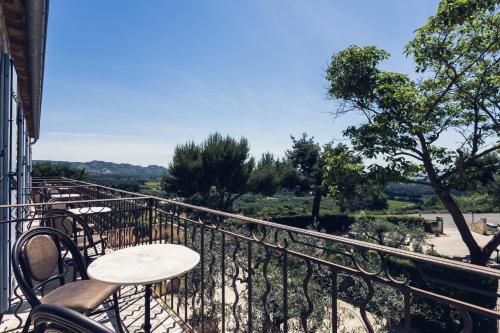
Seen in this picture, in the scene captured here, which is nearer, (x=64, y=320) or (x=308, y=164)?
(x=64, y=320)

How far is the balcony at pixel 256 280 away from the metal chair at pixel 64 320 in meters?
0.97

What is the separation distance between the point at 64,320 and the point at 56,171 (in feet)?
82.4

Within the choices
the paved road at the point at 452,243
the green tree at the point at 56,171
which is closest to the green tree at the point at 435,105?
the paved road at the point at 452,243

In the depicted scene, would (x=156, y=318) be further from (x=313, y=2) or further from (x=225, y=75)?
(x=225, y=75)

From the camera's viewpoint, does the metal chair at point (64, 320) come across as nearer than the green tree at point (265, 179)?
Yes

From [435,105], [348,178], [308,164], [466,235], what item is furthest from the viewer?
[308,164]

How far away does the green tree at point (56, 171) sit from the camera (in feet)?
67.8

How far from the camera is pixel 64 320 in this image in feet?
2.64

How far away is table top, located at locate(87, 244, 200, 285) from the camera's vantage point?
1.62m

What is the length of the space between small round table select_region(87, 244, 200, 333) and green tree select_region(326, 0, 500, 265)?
896cm

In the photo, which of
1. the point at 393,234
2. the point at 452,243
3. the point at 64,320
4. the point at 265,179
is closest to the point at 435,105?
the point at 393,234

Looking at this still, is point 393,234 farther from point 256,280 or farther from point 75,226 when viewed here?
point 75,226

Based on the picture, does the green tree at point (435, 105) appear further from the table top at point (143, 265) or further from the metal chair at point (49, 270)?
the metal chair at point (49, 270)

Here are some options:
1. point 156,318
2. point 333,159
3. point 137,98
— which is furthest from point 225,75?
point 156,318
